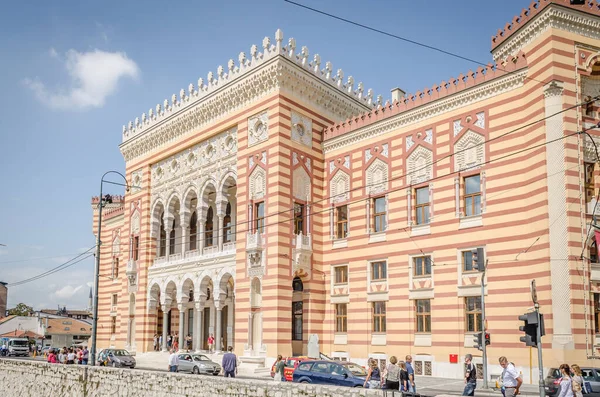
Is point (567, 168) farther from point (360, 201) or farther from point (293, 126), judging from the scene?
point (293, 126)

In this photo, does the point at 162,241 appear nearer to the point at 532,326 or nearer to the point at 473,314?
the point at 473,314

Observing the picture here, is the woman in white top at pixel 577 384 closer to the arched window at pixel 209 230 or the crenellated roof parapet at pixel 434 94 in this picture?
the crenellated roof parapet at pixel 434 94

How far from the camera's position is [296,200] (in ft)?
111

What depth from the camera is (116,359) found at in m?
34.7

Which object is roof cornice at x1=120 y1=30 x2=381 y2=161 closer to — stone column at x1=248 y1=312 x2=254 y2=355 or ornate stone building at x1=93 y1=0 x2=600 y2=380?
ornate stone building at x1=93 y1=0 x2=600 y2=380

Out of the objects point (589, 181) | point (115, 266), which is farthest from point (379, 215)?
point (115, 266)

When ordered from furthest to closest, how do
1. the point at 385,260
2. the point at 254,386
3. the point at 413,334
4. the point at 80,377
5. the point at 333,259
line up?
the point at 333,259 → the point at 385,260 → the point at 413,334 → the point at 80,377 → the point at 254,386

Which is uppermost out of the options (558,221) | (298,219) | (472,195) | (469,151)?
(469,151)

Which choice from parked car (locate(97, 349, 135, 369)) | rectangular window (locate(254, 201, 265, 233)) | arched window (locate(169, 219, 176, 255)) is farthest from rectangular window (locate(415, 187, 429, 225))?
arched window (locate(169, 219, 176, 255))

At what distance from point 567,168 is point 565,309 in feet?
18.0

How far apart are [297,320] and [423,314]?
8.62 meters

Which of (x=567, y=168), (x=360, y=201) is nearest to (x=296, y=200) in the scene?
(x=360, y=201)

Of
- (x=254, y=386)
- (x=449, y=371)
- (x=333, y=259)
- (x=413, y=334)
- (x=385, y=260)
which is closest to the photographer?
(x=254, y=386)

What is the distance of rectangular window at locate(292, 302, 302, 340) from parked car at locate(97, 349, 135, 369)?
30.5ft
